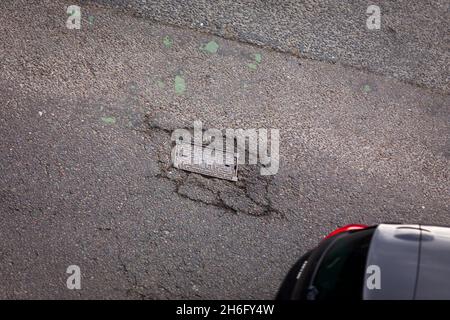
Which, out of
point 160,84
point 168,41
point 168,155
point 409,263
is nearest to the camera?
point 409,263

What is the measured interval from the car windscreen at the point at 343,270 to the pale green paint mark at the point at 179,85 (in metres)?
2.86

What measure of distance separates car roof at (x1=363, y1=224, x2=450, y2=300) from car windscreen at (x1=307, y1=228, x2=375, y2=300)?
0.23ft

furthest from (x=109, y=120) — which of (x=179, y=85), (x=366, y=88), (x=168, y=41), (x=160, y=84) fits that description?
(x=366, y=88)

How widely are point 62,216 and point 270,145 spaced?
238cm

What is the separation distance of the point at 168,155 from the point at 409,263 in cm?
294

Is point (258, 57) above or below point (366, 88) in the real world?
above

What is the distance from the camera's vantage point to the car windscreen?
4203 millimetres

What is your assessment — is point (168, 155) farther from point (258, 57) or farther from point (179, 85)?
point (258, 57)

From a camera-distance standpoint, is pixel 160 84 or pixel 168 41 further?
pixel 168 41

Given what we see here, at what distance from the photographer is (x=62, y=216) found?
18.8ft

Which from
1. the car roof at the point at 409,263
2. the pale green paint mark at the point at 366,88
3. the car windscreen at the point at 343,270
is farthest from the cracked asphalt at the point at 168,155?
the car roof at the point at 409,263

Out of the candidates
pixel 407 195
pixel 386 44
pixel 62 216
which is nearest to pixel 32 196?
pixel 62 216

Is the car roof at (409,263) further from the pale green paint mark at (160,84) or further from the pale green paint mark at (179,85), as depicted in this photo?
the pale green paint mark at (160,84)

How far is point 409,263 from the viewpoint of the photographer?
4258mm
